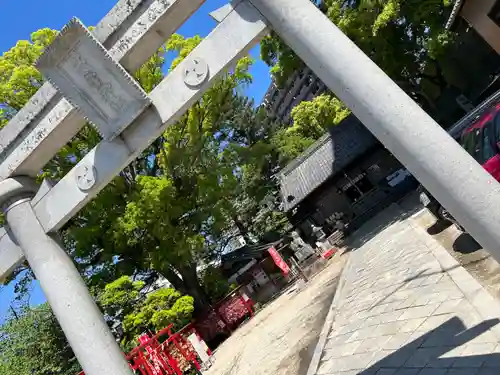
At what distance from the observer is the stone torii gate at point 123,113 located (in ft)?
9.68

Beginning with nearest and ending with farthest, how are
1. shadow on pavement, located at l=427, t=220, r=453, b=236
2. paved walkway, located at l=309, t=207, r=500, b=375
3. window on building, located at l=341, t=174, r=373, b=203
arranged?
paved walkway, located at l=309, t=207, r=500, b=375, shadow on pavement, located at l=427, t=220, r=453, b=236, window on building, located at l=341, t=174, r=373, b=203

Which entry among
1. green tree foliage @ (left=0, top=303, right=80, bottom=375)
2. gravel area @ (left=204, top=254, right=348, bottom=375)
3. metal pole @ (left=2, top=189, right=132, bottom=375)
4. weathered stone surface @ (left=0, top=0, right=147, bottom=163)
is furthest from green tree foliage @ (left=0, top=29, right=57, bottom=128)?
metal pole @ (left=2, top=189, right=132, bottom=375)

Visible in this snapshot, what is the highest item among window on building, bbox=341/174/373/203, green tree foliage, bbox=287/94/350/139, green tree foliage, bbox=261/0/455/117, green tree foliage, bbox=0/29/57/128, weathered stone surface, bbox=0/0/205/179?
green tree foliage, bbox=0/29/57/128

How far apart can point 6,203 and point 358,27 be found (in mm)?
17470

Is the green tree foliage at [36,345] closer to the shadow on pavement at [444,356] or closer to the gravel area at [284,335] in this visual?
the gravel area at [284,335]

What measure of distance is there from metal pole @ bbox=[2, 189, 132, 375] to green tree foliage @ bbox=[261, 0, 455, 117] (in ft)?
45.1

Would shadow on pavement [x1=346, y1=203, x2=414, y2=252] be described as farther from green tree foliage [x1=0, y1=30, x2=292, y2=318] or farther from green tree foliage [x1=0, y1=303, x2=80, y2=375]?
green tree foliage [x1=0, y1=303, x2=80, y2=375]

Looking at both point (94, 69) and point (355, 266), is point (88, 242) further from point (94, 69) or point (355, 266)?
point (94, 69)

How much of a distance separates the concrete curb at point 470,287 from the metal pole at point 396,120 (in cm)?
213

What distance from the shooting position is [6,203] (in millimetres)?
3900

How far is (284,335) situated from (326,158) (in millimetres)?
15705

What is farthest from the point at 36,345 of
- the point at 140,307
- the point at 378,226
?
the point at 378,226

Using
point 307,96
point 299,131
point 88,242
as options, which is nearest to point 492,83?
point 299,131

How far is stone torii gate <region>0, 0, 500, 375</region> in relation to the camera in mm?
2949
